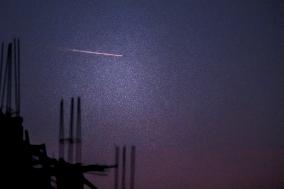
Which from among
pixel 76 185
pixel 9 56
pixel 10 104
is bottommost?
pixel 76 185

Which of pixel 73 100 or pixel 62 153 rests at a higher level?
pixel 73 100

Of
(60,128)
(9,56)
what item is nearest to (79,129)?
(60,128)

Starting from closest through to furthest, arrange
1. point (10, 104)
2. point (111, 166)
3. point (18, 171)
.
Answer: point (18, 171), point (111, 166), point (10, 104)

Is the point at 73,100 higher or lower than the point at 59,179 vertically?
higher

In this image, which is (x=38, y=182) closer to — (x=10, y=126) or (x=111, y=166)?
(x=10, y=126)

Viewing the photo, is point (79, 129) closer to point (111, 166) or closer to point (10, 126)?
point (111, 166)

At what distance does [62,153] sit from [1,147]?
5.36 m

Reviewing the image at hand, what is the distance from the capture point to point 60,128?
23234 millimetres

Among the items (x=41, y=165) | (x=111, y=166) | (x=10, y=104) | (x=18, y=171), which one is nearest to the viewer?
(x=18, y=171)

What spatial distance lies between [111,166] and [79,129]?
10.4 ft

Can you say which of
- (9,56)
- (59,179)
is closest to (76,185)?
(59,179)

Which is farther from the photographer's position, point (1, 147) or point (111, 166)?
point (111, 166)

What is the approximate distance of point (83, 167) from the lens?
19.1 metres

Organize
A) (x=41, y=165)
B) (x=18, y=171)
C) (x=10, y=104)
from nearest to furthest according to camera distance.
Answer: (x=18, y=171), (x=41, y=165), (x=10, y=104)
